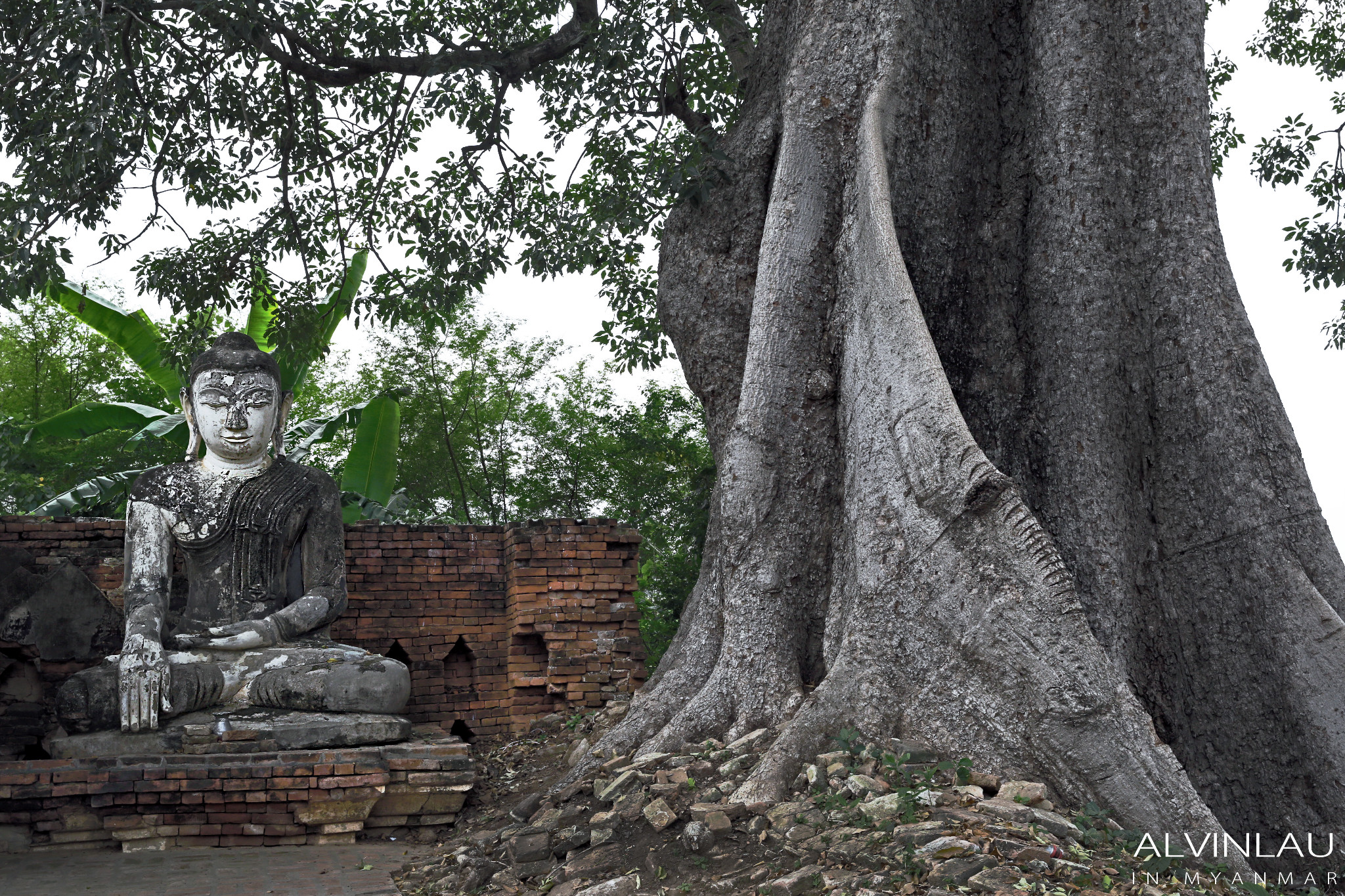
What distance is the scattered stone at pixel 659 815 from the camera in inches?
161

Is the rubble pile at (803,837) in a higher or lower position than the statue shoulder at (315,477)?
lower

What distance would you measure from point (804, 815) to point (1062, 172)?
324cm

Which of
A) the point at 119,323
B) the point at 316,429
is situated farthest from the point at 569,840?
the point at 316,429

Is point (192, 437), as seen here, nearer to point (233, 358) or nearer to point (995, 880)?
point (233, 358)

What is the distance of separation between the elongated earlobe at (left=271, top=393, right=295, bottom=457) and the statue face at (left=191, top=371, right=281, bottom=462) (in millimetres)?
158

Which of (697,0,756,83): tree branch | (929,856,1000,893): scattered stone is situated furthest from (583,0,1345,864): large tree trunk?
(697,0,756,83): tree branch

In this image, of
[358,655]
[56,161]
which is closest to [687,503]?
[358,655]

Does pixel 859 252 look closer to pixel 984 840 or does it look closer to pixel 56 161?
pixel 984 840

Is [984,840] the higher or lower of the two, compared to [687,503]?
lower

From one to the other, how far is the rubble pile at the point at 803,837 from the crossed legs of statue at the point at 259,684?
1.38 meters

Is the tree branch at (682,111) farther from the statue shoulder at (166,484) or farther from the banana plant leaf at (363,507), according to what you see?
the banana plant leaf at (363,507)

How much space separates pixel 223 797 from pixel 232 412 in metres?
2.35

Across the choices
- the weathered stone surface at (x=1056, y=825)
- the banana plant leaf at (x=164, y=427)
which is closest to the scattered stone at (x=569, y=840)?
the weathered stone surface at (x=1056, y=825)

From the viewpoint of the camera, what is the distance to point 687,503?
1391cm
